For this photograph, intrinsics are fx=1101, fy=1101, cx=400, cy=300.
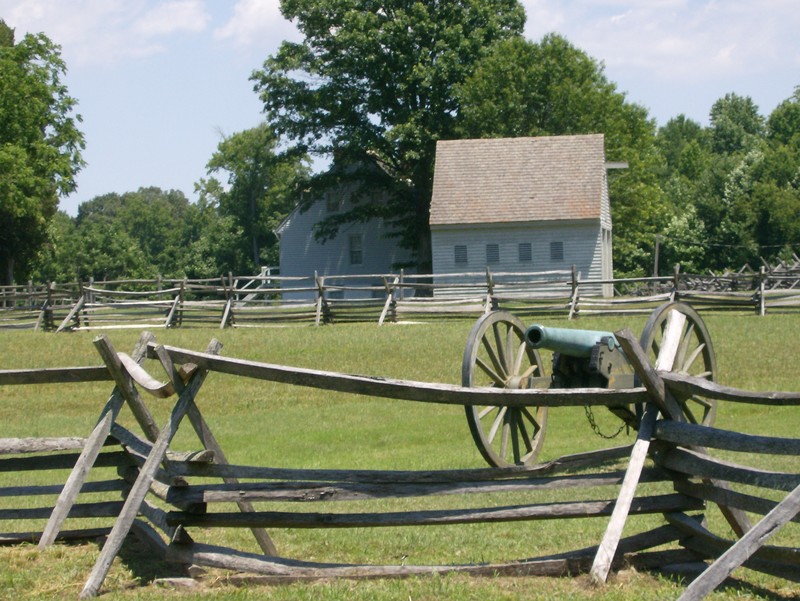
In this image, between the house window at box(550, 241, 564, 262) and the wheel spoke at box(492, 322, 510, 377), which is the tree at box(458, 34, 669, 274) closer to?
the house window at box(550, 241, 564, 262)

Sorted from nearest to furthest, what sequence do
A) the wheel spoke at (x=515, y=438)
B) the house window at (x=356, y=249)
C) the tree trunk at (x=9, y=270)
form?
the wheel spoke at (x=515, y=438) < the house window at (x=356, y=249) < the tree trunk at (x=9, y=270)

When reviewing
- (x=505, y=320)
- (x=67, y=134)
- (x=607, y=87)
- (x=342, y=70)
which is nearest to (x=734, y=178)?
(x=607, y=87)

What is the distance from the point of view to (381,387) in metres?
6.14

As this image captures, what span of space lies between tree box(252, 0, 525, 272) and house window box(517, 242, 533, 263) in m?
9.25

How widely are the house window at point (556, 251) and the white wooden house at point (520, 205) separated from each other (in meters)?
0.04

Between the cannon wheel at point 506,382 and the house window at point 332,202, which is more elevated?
the house window at point 332,202

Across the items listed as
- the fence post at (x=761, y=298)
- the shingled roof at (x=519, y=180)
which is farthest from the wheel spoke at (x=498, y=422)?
the shingled roof at (x=519, y=180)

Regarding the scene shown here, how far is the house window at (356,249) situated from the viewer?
182 feet

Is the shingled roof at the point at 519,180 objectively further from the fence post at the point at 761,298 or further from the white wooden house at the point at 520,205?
the fence post at the point at 761,298

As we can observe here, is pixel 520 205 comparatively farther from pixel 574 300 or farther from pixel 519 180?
pixel 574 300

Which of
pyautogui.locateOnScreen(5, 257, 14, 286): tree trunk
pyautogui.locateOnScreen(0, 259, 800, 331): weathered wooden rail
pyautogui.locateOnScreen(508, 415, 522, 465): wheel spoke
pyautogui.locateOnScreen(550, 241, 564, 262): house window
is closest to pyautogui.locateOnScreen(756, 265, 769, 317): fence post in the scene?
pyautogui.locateOnScreen(0, 259, 800, 331): weathered wooden rail

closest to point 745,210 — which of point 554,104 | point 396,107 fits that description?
point 554,104

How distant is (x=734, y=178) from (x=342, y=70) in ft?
101

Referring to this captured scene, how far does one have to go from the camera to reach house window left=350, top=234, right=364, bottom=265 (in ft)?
182
